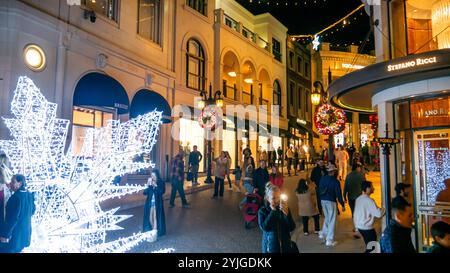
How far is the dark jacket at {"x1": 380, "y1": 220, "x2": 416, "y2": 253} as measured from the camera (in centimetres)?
328

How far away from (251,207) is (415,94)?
4641 millimetres

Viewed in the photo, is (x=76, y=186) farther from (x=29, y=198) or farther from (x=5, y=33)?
(x=5, y=33)

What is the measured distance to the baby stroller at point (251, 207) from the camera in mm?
7848

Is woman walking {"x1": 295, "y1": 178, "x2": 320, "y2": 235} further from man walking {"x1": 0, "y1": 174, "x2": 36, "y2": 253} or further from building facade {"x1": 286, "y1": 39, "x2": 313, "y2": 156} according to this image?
building facade {"x1": 286, "y1": 39, "x2": 313, "y2": 156}

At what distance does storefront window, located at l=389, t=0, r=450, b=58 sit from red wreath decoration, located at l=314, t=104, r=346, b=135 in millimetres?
2677

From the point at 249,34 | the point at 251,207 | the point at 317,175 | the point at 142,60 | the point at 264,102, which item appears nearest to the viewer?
the point at 251,207

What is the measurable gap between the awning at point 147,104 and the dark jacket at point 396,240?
11.7 meters

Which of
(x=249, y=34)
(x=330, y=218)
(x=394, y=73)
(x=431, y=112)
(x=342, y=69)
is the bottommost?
(x=330, y=218)

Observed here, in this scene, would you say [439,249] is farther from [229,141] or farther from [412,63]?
[229,141]

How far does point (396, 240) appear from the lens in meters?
3.32

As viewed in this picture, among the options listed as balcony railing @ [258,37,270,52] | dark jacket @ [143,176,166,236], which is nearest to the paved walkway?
dark jacket @ [143,176,166,236]

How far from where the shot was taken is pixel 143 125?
523 cm

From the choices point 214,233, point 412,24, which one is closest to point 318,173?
point 214,233

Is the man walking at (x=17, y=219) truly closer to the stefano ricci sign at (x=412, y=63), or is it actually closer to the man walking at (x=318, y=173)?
the stefano ricci sign at (x=412, y=63)
